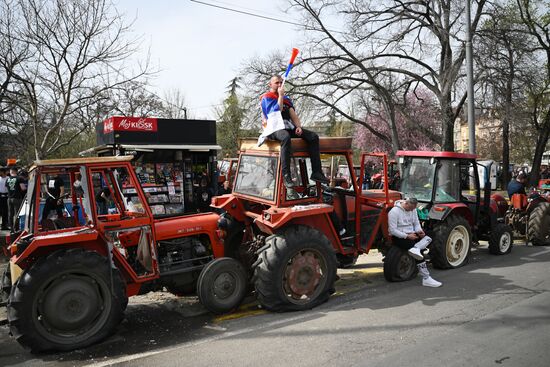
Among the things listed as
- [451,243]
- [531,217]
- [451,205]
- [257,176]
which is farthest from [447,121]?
[257,176]

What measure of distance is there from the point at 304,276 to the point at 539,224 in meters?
6.50

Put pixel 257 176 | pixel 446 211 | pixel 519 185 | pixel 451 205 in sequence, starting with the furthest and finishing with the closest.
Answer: pixel 519 185 < pixel 451 205 < pixel 446 211 < pixel 257 176

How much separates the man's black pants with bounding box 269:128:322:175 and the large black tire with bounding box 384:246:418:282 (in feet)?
6.84

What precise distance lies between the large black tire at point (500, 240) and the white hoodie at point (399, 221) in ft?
9.11

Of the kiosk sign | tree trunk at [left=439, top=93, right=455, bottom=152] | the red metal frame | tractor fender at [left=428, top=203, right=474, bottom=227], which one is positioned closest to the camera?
tractor fender at [left=428, top=203, right=474, bottom=227]

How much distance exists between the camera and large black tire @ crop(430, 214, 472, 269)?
767 cm

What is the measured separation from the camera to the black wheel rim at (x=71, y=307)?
181 inches

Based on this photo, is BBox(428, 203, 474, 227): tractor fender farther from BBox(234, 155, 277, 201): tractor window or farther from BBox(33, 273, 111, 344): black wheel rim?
BBox(33, 273, 111, 344): black wheel rim

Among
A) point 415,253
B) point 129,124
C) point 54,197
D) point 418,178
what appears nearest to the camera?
point 54,197

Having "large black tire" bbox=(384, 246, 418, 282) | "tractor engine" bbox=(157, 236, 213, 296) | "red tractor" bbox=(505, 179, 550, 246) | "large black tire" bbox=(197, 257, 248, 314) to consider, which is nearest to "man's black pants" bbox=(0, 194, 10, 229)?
"tractor engine" bbox=(157, 236, 213, 296)

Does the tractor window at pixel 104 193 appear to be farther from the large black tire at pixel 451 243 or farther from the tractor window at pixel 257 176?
the large black tire at pixel 451 243

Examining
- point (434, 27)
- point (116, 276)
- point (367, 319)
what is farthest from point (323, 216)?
point (434, 27)

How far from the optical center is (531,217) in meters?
9.58

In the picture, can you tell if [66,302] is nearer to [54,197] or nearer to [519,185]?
[54,197]
